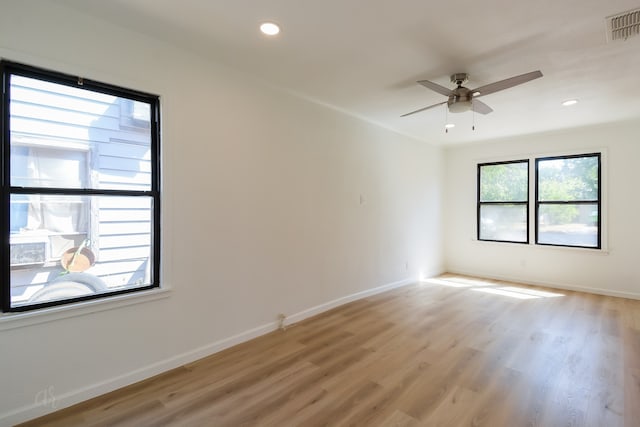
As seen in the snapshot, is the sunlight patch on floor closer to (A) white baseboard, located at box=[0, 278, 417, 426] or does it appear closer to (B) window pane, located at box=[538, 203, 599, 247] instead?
(B) window pane, located at box=[538, 203, 599, 247]

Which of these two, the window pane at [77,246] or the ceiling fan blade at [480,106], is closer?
the window pane at [77,246]

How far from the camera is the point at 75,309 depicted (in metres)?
2.11

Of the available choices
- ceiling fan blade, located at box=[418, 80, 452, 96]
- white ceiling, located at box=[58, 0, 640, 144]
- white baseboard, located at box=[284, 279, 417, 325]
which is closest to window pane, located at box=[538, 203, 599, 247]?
white ceiling, located at box=[58, 0, 640, 144]

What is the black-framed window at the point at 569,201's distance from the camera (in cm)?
498

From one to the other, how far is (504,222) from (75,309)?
637 cm

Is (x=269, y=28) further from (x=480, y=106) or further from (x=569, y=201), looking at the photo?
(x=569, y=201)

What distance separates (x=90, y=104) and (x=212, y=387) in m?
2.24

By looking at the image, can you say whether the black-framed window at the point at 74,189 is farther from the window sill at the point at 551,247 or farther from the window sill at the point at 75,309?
the window sill at the point at 551,247

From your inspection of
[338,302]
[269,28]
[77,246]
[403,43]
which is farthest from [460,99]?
[77,246]

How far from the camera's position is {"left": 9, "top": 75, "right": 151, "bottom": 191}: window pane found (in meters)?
1.98

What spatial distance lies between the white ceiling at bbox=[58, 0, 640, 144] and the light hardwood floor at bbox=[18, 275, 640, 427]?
8.62 ft

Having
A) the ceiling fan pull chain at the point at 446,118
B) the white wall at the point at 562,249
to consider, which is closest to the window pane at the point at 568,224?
the white wall at the point at 562,249

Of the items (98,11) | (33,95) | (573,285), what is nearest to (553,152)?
(573,285)

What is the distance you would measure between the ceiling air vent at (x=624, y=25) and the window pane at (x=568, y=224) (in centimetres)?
364
